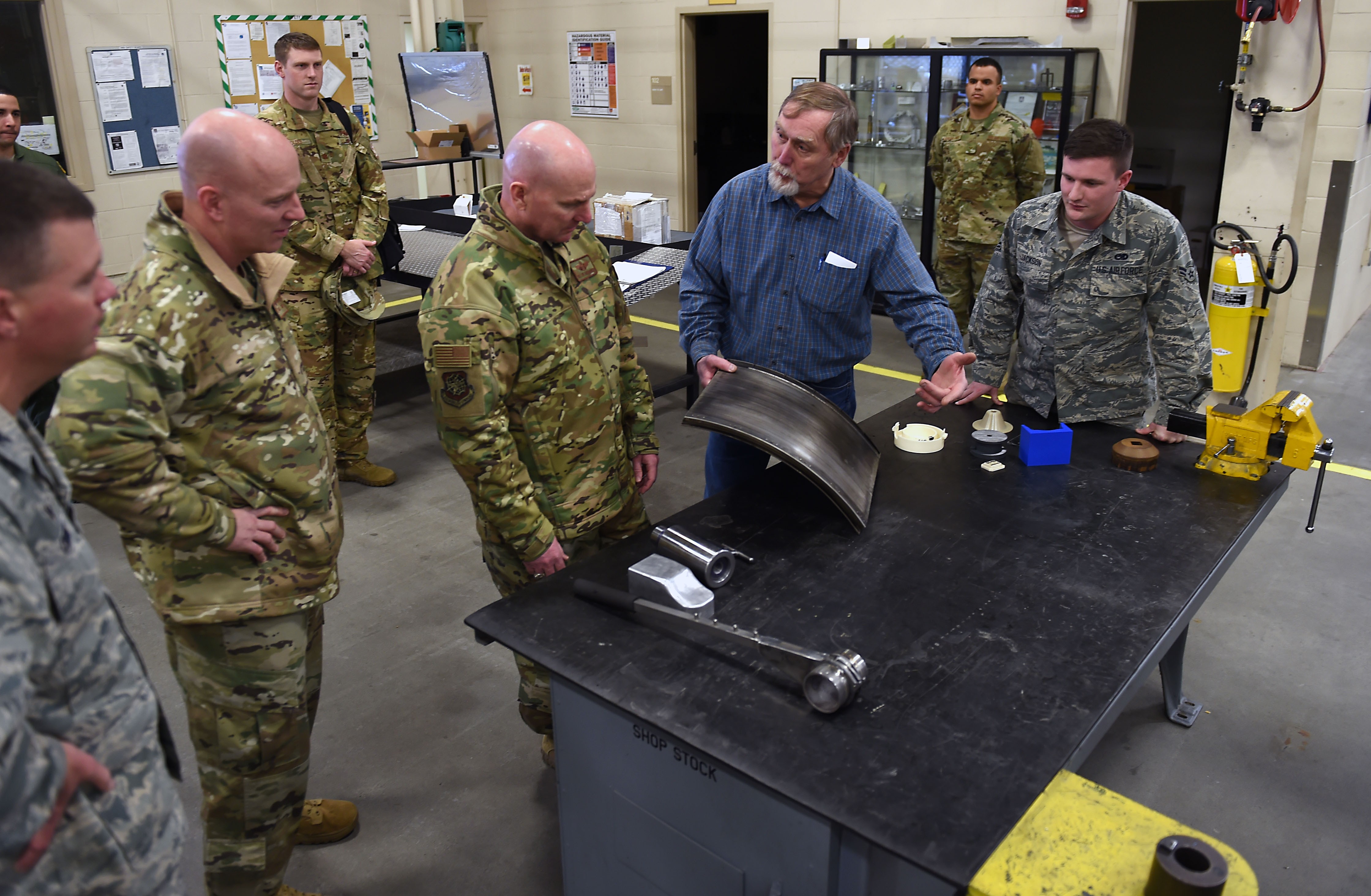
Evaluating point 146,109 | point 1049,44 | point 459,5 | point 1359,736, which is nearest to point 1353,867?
point 1359,736

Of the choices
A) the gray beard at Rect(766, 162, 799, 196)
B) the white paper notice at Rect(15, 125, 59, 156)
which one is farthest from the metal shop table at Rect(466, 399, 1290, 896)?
the white paper notice at Rect(15, 125, 59, 156)

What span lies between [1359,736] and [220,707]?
9.12 feet

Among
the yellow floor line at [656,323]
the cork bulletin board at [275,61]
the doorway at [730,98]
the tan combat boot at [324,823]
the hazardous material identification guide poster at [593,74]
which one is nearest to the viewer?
the tan combat boot at [324,823]

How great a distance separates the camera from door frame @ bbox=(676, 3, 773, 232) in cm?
708

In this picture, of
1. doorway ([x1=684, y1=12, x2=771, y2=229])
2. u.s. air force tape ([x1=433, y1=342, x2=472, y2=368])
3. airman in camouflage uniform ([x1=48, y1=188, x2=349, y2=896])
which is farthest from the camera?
doorway ([x1=684, y1=12, x2=771, y2=229])

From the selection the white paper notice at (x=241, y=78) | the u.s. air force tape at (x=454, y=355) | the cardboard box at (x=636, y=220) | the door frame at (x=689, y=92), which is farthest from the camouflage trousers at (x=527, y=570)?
the white paper notice at (x=241, y=78)

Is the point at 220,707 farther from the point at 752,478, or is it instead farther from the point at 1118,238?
the point at 1118,238

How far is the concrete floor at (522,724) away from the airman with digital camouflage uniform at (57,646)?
115cm

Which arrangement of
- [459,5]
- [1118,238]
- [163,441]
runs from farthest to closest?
[459,5]
[1118,238]
[163,441]

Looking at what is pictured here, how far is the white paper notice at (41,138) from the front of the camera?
20.6 feet

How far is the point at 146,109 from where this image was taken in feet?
22.6

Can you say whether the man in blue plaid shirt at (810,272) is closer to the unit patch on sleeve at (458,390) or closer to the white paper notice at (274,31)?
the unit patch on sleeve at (458,390)

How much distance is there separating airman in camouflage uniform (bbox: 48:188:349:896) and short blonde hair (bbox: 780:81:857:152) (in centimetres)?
129

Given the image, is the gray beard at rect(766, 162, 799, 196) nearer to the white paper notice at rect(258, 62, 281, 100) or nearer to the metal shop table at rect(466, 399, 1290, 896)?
the metal shop table at rect(466, 399, 1290, 896)
